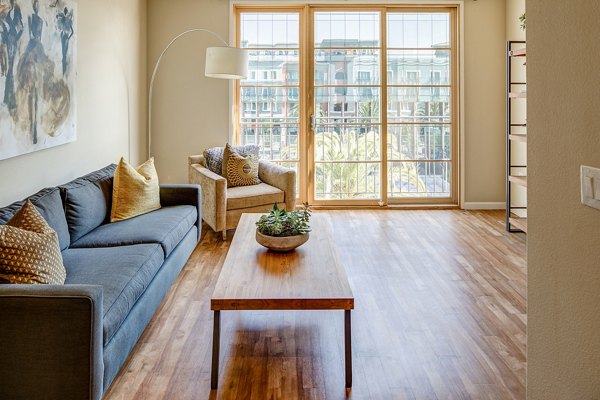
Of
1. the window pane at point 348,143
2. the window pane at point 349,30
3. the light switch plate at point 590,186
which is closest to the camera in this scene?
the light switch plate at point 590,186

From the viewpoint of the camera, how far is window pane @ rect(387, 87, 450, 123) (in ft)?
21.0

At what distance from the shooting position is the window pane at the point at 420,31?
633 cm

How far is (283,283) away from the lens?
7.98 ft

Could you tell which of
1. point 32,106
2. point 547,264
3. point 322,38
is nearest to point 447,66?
point 322,38

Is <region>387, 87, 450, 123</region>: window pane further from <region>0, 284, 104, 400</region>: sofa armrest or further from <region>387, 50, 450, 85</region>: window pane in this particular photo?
<region>0, 284, 104, 400</region>: sofa armrest

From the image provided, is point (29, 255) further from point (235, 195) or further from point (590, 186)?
point (235, 195)

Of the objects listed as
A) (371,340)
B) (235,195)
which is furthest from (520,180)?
(371,340)

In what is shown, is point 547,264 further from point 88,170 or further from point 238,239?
point 88,170

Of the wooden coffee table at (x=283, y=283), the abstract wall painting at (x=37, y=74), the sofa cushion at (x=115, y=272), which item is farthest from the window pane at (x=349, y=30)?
the sofa cushion at (x=115, y=272)

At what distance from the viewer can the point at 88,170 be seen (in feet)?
14.3

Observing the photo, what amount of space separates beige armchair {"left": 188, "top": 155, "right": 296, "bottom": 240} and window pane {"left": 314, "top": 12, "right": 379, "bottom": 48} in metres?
1.97

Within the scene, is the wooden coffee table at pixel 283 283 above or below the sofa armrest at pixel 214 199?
below

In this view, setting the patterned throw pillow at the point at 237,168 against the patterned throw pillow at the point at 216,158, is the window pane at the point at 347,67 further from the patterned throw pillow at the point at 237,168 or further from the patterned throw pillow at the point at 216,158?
the patterned throw pillow at the point at 237,168

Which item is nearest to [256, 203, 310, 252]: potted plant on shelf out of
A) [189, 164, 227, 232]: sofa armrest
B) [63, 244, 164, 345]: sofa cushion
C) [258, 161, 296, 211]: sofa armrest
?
[63, 244, 164, 345]: sofa cushion
